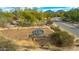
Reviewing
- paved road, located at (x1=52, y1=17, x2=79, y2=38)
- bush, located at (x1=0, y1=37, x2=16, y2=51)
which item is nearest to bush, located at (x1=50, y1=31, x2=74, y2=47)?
paved road, located at (x1=52, y1=17, x2=79, y2=38)

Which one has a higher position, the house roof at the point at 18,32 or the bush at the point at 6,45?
the house roof at the point at 18,32

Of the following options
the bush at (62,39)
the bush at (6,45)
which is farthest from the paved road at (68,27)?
the bush at (6,45)

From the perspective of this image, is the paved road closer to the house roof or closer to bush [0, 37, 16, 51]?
the house roof

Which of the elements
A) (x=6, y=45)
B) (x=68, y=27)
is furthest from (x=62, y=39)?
(x=6, y=45)

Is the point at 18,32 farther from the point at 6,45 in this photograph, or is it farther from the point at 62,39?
the point at 62,39

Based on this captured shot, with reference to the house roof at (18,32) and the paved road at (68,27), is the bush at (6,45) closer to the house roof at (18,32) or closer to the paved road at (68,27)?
the house roof at (18,32)

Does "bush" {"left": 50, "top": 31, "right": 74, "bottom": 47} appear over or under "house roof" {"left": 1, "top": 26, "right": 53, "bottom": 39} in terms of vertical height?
under
